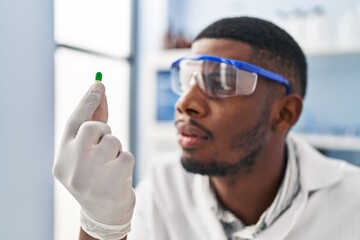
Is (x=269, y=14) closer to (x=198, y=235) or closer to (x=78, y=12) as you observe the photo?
(x=78, y=12)

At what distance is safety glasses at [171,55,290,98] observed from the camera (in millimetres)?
1049

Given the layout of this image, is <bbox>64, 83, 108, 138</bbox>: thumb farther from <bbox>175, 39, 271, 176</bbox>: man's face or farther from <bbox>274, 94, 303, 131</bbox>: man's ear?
<bbox>274, 94, 303, 131</bbox>: man's ear

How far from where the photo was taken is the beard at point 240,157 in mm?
1070

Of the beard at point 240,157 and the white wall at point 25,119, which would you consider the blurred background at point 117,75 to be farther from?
the beard at point 240,157

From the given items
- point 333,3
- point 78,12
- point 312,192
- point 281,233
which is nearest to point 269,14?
point 333,3

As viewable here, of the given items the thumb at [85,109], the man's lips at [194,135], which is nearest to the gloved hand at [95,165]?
the thumb at [85,109]

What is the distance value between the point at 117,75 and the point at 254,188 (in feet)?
5.27

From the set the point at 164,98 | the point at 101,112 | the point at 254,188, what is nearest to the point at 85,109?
the point at 101,112

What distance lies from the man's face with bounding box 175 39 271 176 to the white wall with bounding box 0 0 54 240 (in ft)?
1.50

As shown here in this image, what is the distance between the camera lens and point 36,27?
108 centimetres

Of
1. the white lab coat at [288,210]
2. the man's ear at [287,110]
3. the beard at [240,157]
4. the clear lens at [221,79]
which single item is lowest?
the white lab coat at [288,210]

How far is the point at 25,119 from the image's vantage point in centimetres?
110

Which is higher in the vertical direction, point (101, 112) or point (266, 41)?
point (266, 41)

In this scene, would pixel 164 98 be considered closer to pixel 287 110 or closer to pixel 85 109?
pixel 287 110
